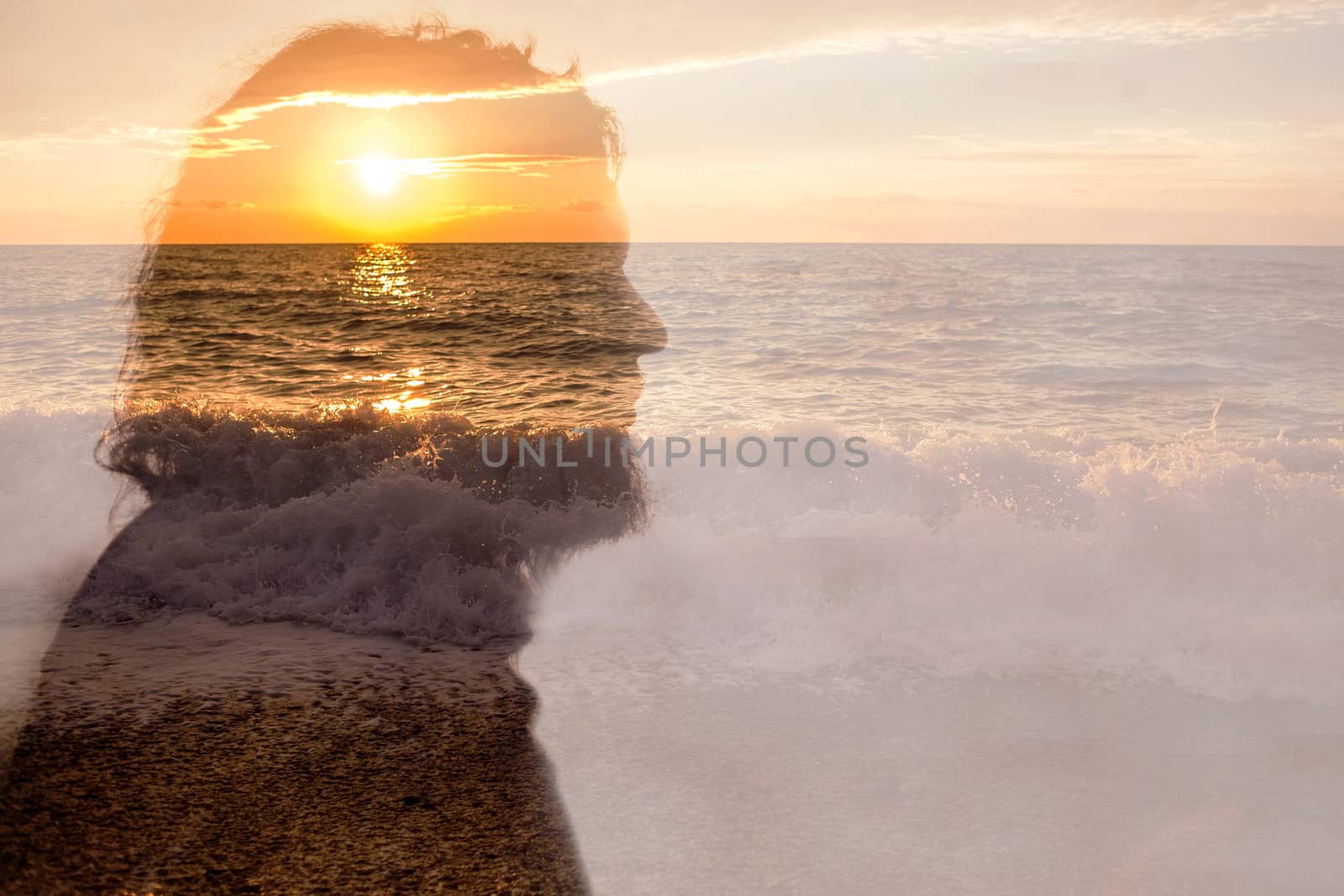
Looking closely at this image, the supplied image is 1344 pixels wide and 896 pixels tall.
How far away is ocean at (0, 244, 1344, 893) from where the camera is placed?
9.59 feet

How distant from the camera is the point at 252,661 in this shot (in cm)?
429

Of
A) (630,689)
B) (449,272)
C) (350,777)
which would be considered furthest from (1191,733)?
(449,272)

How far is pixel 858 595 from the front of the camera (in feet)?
16.1

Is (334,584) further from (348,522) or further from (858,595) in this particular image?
(858,595)

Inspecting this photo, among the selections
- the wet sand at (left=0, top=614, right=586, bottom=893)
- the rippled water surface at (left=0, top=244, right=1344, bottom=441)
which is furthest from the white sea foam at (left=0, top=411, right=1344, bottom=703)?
the rippled water surface at (left=0, top=244, right=1344, bottom=441)

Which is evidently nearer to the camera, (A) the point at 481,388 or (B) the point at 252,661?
(B) the point at 252,661

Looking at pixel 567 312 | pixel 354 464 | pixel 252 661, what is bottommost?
pixel 252 661

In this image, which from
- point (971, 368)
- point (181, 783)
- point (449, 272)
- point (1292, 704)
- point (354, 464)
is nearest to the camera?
point (181, 783)

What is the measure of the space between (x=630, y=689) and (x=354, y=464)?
3896 mm

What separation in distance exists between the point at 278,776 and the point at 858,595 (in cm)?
301

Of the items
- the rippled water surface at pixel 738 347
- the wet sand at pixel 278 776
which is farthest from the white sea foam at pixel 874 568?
the rippled water surface at pixel 738 347

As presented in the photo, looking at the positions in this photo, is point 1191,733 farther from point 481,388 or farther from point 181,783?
point 481,388

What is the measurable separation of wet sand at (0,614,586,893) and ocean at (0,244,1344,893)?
24 centimetres

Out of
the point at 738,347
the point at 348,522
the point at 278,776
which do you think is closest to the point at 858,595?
the point at 278,776
